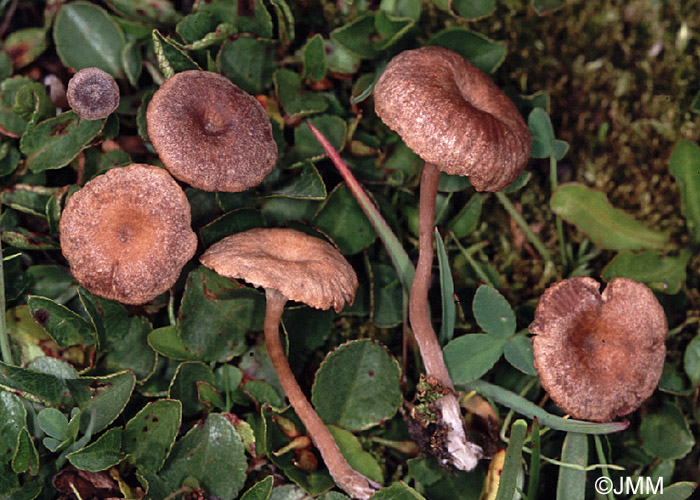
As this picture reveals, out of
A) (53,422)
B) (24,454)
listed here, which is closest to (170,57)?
(53,422)

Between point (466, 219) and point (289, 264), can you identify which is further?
point (466, 219)

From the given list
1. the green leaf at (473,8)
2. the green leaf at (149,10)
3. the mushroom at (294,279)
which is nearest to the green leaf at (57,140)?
the green leaf at (149,10)

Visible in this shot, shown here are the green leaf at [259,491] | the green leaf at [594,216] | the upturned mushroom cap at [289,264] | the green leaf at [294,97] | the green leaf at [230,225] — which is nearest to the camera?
the upturned mushroom cap at [289,264]

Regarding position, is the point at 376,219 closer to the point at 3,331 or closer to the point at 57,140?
the point at 57,140

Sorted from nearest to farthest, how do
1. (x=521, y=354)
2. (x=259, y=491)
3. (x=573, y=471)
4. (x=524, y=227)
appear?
(x=259, y=491) < (x=573, y=471) < (x=521, y=354) < (x=524, y=227)

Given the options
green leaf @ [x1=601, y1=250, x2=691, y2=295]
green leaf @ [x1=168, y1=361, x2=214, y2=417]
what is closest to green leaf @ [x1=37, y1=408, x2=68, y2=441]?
green leaf @ [x1=168, y1=361, x2=214, y2=417]

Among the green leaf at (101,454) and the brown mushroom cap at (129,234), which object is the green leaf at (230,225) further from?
the green leaf at (101,454)
